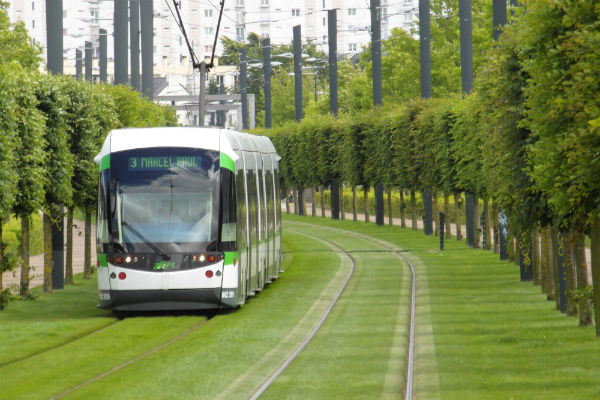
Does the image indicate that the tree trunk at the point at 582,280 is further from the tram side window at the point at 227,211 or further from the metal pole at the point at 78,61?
the metal pole at the point at 78,61

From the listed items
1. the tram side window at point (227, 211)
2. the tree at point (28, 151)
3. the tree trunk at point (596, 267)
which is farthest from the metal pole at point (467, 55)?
the tree trunk at point (596, 267)

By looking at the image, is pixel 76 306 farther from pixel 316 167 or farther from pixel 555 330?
pixel 316 167

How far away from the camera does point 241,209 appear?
2255 cm

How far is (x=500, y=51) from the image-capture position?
820 inches

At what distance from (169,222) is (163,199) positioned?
0.46 m

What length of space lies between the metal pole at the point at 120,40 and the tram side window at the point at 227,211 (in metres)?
19.1

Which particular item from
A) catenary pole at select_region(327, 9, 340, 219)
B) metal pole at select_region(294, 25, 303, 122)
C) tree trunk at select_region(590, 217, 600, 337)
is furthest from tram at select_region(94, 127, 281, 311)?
metal pole at select_region(294, 25, 303, 122)

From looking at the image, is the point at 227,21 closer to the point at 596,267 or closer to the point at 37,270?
the point at 37,270

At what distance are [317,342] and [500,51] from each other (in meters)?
6.47

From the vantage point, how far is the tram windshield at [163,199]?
21.3 meters

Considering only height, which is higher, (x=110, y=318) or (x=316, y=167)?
(x=316, y=167)

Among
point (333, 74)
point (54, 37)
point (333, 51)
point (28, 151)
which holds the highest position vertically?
point (333, 51)

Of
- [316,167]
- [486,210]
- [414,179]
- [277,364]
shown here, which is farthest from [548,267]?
[316,167]

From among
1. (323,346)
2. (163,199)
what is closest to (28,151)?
(163,199)
